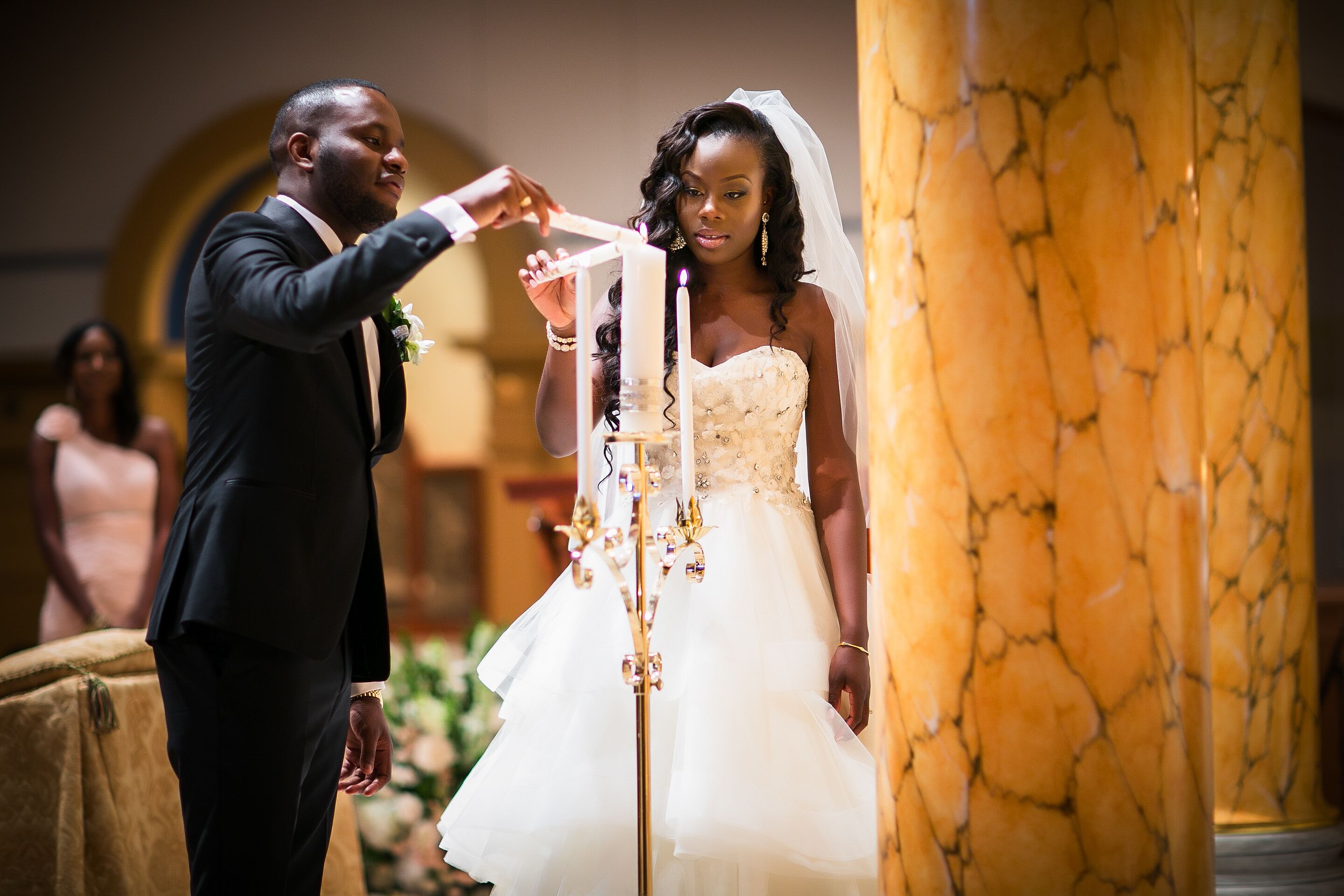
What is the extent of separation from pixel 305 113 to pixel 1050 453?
44.6 inches

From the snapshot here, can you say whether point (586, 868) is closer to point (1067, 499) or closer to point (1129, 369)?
point (1067, 499)

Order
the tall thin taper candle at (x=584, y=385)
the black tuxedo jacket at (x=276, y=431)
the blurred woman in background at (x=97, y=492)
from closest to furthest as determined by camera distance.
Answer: the tall thin taper candle at (x=584, y=385), the black tuxedo jacket at (x=276, y=431), the blurred woman in background at (x=97, y=492)

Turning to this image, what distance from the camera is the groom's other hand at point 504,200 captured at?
4.79 feet

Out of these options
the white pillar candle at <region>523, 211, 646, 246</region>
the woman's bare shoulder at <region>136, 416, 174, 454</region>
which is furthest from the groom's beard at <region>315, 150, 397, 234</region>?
the woman's bare shoulder at <region>136, 416, 174, 454</region>

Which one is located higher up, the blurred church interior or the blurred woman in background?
the blurred church interior

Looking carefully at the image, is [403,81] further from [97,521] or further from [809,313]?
[809,313]

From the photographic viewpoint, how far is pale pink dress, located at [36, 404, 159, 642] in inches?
189

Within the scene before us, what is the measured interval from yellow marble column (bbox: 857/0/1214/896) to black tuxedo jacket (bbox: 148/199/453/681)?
2.17 feet

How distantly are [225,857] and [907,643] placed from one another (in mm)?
910

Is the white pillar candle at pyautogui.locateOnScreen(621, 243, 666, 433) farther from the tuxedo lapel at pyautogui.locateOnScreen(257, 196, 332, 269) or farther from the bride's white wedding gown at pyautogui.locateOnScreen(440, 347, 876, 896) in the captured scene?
the bride's white wedding gown at pyautogui.locateOnScreen(440, 347, 876, 896)

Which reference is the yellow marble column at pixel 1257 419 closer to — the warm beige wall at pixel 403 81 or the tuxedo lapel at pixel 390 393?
the tuxedo lapel at pixel 390 393

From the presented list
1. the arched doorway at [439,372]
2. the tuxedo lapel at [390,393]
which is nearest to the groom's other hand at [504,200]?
the tuxedo lapel at [390,393]

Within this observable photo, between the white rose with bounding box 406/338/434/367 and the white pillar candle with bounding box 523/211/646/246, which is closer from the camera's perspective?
the white pillar candle with bounding box 523/211/646/246

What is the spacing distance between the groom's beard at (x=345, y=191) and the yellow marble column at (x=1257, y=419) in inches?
75.4
